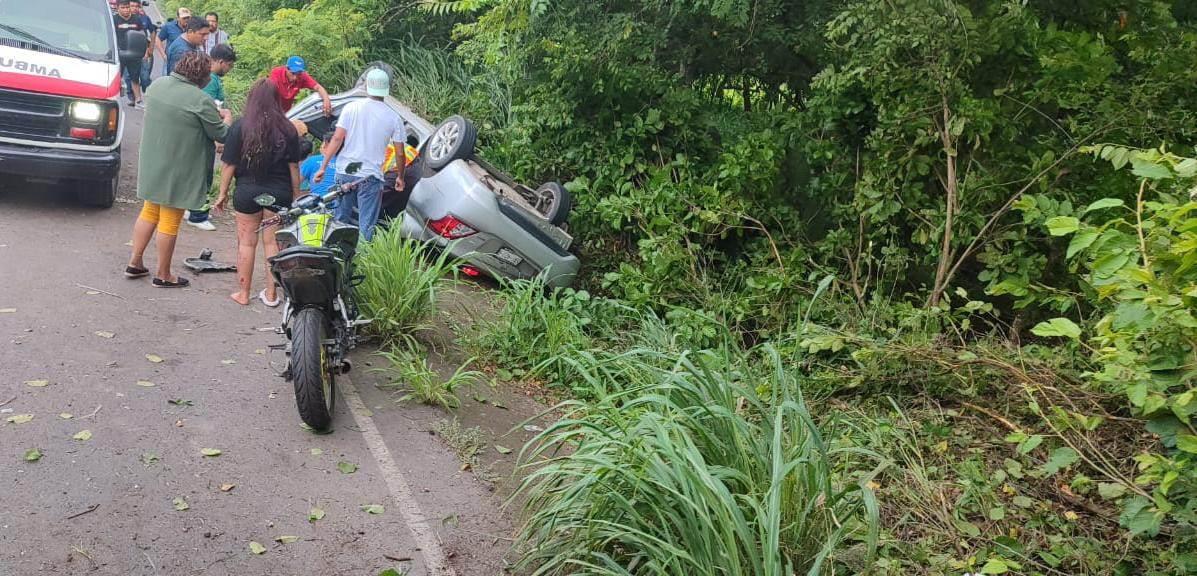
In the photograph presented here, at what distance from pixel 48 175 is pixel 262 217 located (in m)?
2.67

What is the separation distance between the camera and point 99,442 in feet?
16.4

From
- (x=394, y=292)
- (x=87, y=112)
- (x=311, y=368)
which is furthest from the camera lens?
(x=87, y=112)

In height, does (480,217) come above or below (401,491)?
above

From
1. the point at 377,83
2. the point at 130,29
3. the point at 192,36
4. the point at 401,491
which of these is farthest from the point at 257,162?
the point at 130,29

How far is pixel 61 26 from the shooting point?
943cm

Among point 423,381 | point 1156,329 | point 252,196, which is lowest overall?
point 423,381

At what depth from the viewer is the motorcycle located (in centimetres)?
526

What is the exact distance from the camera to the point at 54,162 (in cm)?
873

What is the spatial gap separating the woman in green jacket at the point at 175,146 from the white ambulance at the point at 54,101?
1940 mm

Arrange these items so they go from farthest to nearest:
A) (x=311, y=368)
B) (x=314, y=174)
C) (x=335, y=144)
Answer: (x=314, y=174)
(x=335, y=144)
(x=311, y=368)

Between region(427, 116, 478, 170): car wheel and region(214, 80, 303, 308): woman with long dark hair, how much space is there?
2203 mm

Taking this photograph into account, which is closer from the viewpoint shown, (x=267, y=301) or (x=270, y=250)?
(x=267, y=301)

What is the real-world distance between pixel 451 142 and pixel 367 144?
1.31 metres

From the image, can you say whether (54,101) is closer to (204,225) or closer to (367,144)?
(204,225)
